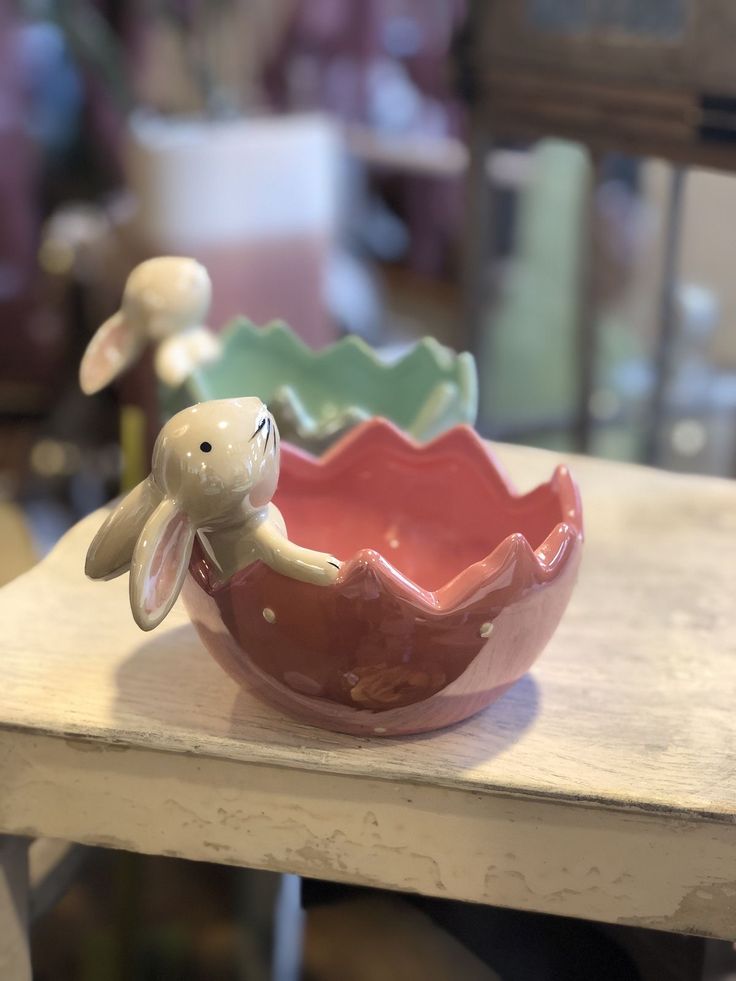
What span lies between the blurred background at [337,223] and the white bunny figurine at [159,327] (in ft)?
0.90

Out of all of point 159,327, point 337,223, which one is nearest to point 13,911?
point 159,327

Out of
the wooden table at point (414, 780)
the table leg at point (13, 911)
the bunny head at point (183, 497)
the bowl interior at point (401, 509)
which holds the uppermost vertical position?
the bunny head at point (183, 497)

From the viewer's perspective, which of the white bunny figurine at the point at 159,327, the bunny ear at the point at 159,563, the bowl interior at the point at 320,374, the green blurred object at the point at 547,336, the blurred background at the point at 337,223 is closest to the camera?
the bunny ear at the point at 159,563

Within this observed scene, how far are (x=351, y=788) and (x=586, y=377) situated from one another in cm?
86

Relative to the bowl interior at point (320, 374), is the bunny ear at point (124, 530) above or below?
above

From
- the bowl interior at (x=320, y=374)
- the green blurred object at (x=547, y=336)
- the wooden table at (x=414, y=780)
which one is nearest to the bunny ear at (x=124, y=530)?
the wooden table at (x=414, y=780)

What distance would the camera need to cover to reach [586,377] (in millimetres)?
1363

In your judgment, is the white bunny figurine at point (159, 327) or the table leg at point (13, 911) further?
the white bunny figurine at point (159, 327)

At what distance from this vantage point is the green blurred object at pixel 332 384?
0.81 metres

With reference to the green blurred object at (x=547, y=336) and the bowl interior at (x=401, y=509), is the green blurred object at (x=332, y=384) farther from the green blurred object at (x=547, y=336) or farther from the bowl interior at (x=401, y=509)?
the green blurred object at (x=547, y=336)

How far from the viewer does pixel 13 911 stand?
0.68 m

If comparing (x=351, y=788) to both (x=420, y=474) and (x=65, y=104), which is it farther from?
(x=65, y=104)

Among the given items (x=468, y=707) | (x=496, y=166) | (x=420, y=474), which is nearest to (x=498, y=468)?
(x=420, y=474)

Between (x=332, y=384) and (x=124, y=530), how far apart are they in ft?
1.31
